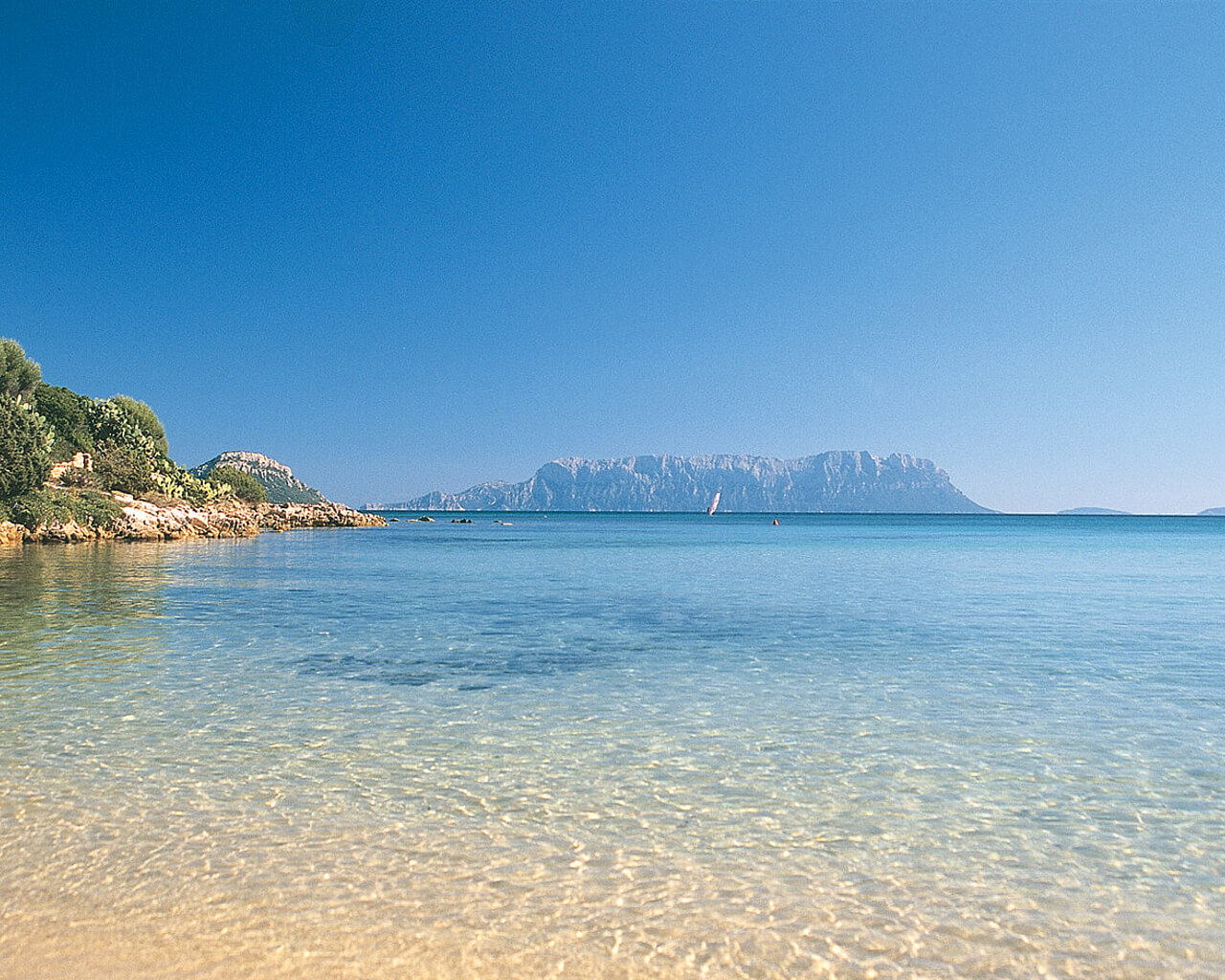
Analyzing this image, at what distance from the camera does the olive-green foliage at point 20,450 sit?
39.9 m

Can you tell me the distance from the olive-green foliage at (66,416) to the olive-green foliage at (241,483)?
2646 cm

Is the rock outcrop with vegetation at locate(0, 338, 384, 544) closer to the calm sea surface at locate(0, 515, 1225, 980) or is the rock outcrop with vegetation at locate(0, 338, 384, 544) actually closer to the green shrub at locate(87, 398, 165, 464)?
the green shrub at locate(87, 398, 165, 464)

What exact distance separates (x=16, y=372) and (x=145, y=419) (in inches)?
622

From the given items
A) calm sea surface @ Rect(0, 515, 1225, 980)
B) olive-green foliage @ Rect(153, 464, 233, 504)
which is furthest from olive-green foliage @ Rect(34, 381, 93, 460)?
calm sea surface @ Rect(0, 515, 1225, 980)

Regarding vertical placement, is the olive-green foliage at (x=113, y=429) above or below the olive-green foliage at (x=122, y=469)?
above

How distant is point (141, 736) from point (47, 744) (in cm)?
85

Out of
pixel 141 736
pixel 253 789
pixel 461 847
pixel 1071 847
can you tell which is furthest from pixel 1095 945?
pixel 141 736

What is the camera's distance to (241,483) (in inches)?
3767

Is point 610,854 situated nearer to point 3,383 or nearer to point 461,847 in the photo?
point 461,847

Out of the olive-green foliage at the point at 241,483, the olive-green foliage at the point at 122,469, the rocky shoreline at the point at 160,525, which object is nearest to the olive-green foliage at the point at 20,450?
the rocky shoreline at the point at 160,525

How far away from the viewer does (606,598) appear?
23953 mm

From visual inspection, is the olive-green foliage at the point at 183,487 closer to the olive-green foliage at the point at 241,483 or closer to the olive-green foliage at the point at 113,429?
the olive-green foliage at the point at 113,429

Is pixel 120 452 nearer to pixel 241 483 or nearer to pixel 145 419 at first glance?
pixel 145 419

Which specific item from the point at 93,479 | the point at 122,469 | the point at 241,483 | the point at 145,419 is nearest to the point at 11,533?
the point at 93,479
